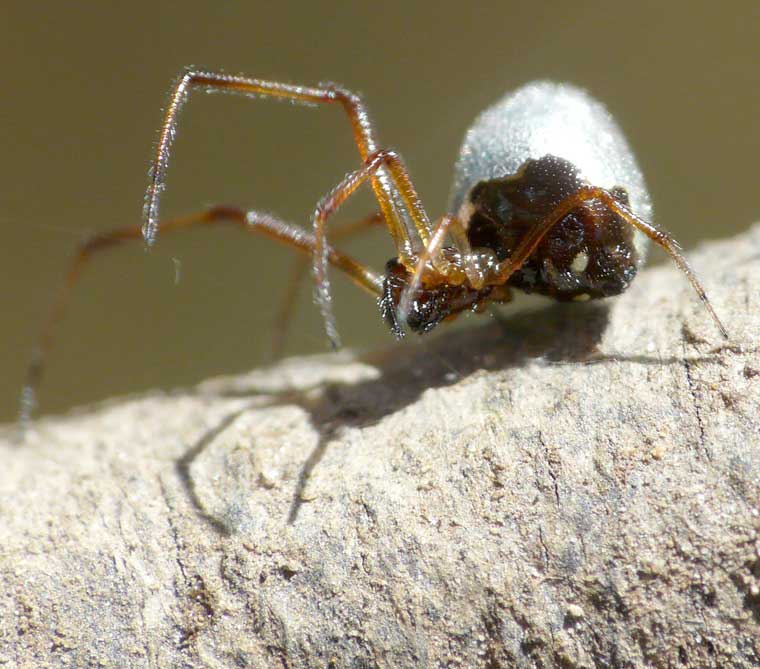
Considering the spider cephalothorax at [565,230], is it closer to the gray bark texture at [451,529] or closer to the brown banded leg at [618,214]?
the brown banded leg at [618,214]

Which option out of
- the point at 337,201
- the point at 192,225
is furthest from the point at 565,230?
the point at 192,225

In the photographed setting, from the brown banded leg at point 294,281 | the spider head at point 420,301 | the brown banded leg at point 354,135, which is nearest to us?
the brown banded leg at point 354,135

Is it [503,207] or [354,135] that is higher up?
[354,135]

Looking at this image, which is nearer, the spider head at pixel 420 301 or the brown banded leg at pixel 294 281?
the spider head at pixel 420 301

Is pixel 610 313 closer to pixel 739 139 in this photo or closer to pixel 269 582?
pixel 269 582

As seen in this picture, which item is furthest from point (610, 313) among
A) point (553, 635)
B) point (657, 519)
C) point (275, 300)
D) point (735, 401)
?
point (275, 300)

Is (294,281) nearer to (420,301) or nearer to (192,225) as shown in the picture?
(192,225)

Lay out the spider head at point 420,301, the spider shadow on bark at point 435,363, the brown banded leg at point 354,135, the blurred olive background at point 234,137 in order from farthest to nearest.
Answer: the blurred olive background at point 234,137
the spider head at point 420,301
the brown banded leg at point 354,135
the spider shadow on bark at point 435,363

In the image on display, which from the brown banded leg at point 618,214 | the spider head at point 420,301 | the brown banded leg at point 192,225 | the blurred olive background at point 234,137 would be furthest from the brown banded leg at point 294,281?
the blurred olive background at point 234,137
